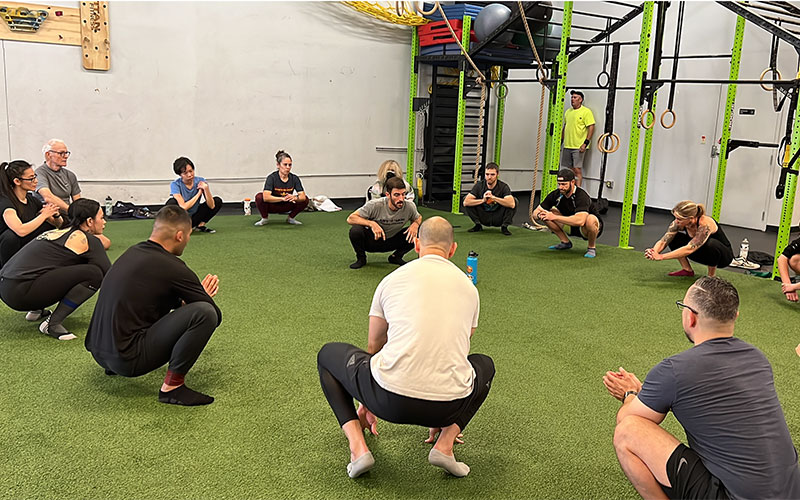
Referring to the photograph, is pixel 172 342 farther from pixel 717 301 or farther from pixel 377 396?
pixel 717 301

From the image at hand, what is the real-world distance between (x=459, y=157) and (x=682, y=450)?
7.78 meters

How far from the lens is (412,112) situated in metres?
10.5

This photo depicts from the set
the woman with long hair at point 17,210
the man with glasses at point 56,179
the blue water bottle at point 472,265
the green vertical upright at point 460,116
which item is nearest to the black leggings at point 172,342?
the woman with long hair at point 17,210

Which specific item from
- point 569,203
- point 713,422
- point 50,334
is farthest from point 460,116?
point 713,422

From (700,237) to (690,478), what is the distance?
4.04m

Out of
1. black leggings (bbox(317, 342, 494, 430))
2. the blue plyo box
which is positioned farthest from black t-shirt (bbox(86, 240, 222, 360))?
the blue plyo box

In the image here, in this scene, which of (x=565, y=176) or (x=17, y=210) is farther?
(x=565, y=176)

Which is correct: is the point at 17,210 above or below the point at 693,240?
above

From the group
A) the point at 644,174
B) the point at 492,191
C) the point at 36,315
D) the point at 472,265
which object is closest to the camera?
the point at 36,315

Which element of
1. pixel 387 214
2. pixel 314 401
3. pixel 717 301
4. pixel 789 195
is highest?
pixel 789 195

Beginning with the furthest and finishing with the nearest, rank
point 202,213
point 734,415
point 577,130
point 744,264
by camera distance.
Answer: point 577,130 < point 202,213 < point 744,264 < point 734,415

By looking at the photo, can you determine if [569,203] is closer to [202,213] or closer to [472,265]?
[472,265]

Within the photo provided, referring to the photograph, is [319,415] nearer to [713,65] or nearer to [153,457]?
[153,457]

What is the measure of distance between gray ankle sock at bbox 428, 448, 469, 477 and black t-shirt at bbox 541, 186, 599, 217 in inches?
186
